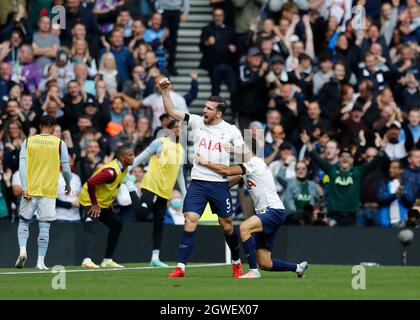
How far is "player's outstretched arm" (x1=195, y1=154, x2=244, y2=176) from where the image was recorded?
19172 mm

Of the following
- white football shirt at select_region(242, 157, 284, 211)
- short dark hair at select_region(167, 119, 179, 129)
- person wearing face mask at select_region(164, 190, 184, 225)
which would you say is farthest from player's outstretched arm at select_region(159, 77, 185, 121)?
person wearing face mask at select_region(164, 190, 184, 225)

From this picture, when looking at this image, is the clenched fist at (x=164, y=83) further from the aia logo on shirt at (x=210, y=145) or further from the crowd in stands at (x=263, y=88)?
the crowd in stands at (x=263, y=88)

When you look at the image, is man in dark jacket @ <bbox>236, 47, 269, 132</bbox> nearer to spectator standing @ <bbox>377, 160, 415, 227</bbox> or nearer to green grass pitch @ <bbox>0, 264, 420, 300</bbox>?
spectator standing @ <bbox>377, 160, 415, 227</bbox>

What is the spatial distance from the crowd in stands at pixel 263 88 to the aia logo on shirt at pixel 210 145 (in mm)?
6603

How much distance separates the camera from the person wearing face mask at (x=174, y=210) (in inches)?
1069

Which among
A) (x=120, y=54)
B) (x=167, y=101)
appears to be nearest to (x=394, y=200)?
(x=120, y=54)

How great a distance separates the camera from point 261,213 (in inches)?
759

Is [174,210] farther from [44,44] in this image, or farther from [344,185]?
[44,44]

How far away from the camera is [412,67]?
99.9 ft

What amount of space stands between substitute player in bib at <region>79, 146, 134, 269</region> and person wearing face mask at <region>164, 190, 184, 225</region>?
4386mm

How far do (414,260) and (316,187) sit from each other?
2.36 m
